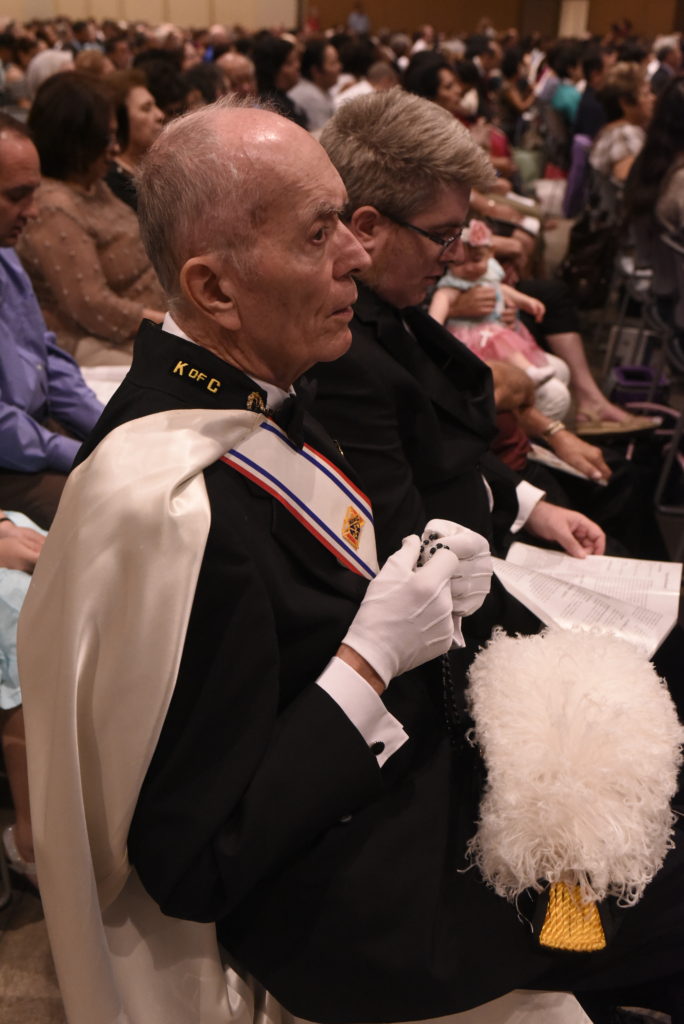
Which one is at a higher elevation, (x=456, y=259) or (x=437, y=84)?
(x=456, y=259)

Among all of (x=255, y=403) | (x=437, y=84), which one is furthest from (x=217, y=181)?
(x=437, y=84)

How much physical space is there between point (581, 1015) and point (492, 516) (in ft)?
3.52

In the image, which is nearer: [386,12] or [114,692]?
[114,692]

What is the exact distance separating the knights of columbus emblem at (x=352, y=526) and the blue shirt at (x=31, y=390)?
1162mm

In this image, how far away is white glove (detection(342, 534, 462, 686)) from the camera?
116 centimetres

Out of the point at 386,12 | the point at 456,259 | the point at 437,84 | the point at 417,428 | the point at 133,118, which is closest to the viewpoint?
the point at 417,428

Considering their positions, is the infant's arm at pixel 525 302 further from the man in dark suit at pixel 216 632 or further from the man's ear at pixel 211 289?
the man's ear at pixel 211 289

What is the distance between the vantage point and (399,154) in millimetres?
1609

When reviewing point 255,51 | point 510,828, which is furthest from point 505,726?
point 255,51

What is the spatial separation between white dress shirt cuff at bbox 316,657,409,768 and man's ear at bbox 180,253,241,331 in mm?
457

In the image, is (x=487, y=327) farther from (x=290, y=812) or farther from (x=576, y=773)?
(x=290, y=812)

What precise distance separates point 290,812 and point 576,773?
14.1 inches

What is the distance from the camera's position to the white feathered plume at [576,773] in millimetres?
1107

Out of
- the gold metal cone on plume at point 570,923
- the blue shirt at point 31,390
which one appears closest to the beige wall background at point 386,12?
the blue shirt at point 31,390
